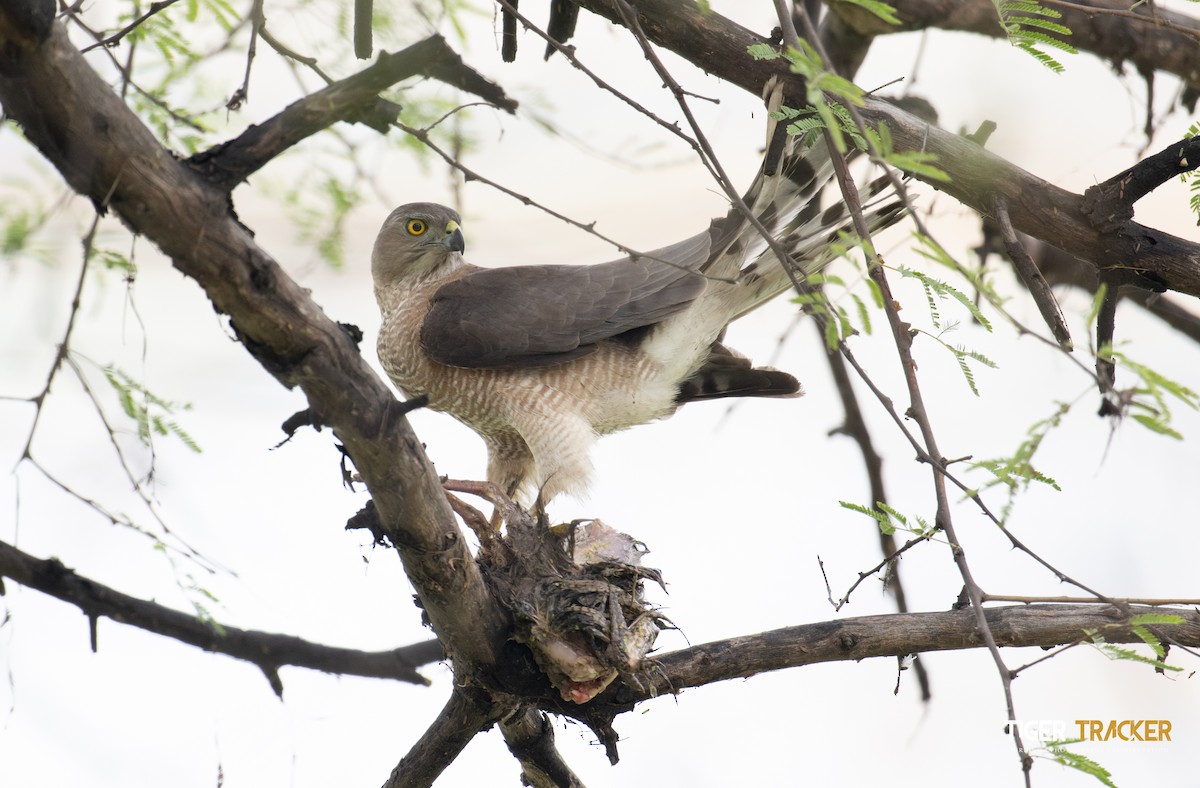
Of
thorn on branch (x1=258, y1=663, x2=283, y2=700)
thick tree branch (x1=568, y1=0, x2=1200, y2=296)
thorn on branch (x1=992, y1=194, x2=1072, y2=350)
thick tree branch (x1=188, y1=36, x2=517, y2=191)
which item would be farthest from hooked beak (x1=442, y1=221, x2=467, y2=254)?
thick tree branch (x1=188, y1=36, x2=517, y2=191)

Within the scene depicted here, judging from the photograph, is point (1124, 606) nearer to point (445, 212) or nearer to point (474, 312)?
point (474, 312)

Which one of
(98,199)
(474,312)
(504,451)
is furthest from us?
(504,451)

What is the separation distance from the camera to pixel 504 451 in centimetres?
521

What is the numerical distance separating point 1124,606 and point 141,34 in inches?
123

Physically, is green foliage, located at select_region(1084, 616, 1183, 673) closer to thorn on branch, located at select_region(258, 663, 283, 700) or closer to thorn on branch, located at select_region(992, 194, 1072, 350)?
thorn on branch, located at select_region(992, 194, 1072, 350)

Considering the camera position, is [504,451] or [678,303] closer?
[678,303]

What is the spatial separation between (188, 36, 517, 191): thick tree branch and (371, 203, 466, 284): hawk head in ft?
9.85

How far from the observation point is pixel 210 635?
424 centimetres

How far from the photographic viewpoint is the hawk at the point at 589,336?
4688mm

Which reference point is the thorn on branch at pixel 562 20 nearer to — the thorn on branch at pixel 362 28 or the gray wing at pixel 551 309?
the thorn on branch at pixel 362 28

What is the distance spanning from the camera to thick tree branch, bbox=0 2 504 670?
2088mm

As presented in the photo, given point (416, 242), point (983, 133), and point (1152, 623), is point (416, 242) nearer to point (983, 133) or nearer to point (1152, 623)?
point (983, 133)

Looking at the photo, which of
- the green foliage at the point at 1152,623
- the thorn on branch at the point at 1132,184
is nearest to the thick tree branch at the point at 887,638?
the green foliage at the point at 1152,623

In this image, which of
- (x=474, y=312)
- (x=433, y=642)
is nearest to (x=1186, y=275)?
(x=474, y=312)
